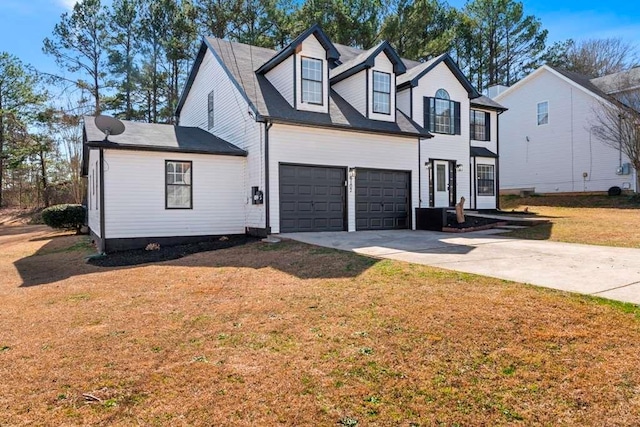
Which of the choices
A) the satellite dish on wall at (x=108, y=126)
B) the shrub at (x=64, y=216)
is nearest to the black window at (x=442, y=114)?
the satellite dish on wall at (x=108, y=126)

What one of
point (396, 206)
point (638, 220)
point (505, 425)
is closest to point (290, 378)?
point (505, 425)

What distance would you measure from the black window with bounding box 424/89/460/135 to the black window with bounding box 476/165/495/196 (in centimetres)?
270

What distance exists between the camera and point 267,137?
39.7 feet

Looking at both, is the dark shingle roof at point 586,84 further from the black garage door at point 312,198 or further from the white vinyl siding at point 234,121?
the white vinyl siding at point 234,121

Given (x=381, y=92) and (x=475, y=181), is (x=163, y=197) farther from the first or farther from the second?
(x=475, y=181)

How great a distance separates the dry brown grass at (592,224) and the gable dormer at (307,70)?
7321mm

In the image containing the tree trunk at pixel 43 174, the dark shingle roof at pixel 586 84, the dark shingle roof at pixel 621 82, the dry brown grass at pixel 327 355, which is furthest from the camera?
the tree trunk at pixel 43 174

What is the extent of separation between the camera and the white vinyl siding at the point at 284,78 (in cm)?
1319

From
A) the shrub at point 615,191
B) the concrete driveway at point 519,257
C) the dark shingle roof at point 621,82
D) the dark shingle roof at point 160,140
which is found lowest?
the concrete driveway at point 519,257

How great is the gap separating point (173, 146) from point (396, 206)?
7.60 meters

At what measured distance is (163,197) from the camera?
1205cm

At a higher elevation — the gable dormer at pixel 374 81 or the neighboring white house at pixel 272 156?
the gable dormer at pixel 374 81

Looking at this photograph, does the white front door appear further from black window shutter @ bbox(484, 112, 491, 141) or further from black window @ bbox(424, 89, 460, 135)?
black window shutter @ bbox(484, 112, 491, 141)

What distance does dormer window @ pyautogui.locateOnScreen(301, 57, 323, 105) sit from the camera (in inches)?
520
